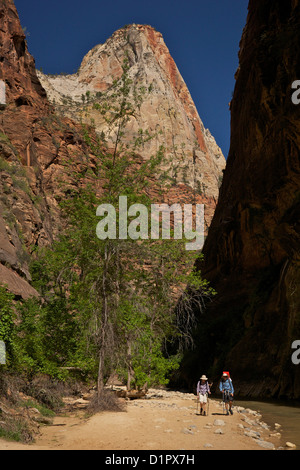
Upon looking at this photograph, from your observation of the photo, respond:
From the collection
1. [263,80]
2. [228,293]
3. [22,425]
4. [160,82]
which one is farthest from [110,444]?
[160,82]

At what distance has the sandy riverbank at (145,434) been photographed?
A: 19.2 ft

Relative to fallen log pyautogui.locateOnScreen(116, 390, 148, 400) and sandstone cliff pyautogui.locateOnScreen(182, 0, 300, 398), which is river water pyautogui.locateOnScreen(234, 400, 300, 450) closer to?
sandstone cliff pyautogui.locateOnScreen(182, 0, 300, 398)

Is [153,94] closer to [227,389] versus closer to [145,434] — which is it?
[227,389]

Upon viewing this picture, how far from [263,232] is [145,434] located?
21084 millimetres

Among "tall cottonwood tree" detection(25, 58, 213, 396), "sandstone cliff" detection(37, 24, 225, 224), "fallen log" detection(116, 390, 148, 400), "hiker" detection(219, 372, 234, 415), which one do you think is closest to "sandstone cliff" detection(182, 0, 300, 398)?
"hiker" detection(219, 372, 234, 415)

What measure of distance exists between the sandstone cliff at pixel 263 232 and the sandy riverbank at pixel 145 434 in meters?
8.75

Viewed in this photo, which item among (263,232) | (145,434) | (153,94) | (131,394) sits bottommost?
(131,394)

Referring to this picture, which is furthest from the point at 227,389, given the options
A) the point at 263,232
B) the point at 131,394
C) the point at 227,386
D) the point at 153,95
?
the point at 153,95

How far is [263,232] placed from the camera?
25.7m

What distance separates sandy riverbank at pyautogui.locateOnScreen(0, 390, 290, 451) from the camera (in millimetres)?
5840

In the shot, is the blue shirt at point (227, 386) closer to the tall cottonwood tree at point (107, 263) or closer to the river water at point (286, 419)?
the river water at point (286, 419)

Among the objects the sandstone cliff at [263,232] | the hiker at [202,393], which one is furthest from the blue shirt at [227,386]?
the sandstone cliff at [263,232]
